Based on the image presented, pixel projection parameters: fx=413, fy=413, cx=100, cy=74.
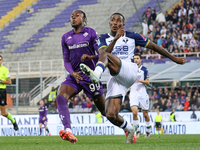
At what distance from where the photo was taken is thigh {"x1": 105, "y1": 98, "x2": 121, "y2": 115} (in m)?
7.22

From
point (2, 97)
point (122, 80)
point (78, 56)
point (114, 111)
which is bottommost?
point (2, 97)

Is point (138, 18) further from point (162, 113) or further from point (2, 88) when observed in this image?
point (2, 88)

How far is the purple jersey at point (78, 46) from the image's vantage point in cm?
779

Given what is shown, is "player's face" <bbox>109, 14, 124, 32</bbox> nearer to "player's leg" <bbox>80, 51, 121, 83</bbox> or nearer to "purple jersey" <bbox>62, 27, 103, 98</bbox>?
"purple jersey" <bbox>62, 27, 103, 98</bbox>

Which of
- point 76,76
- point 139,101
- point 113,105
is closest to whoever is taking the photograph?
point 113,105

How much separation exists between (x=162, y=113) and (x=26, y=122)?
6807mm

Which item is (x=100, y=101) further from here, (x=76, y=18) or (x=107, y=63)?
(x=76, y=18)

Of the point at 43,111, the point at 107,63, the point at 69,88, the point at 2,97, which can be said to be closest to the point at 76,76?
the point at 69,88

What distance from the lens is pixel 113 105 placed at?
23.8ft

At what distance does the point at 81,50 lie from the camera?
307 inches

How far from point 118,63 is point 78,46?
3.86 ft

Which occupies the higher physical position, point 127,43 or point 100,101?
point 127,43

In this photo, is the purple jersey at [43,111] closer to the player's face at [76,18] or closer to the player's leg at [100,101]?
the player's leg at [100,101]

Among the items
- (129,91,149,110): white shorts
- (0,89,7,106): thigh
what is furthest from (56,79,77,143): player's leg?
(0,89,7,106): thigh
